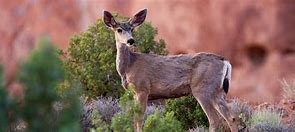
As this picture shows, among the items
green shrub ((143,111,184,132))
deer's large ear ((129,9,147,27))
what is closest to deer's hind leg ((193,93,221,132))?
deer's large ear ((129,9,147,27))

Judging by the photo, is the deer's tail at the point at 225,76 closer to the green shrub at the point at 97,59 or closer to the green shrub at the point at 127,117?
the green shrub at the point at 97,59

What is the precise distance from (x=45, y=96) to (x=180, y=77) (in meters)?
5.33

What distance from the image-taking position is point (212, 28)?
74.4 ft

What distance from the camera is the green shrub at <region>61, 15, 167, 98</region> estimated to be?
12.4m

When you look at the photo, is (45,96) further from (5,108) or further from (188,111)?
(188,111)

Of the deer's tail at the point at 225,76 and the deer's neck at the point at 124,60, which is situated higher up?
the deer's neck at the point at 124,60

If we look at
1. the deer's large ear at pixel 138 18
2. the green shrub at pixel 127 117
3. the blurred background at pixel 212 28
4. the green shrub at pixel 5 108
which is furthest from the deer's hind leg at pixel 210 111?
the blurred background at pixel 212 28

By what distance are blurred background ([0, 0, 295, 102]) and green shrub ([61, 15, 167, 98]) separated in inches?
275

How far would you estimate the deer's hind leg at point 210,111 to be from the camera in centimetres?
1001

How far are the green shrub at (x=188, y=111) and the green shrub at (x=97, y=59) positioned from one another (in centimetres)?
152

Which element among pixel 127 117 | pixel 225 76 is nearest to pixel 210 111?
pixel 225 76

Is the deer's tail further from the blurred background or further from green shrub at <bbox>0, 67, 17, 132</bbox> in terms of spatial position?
the blurred background

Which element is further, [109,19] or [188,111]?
[188,111]

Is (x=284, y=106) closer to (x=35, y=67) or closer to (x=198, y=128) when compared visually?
(x=198, y=128)
